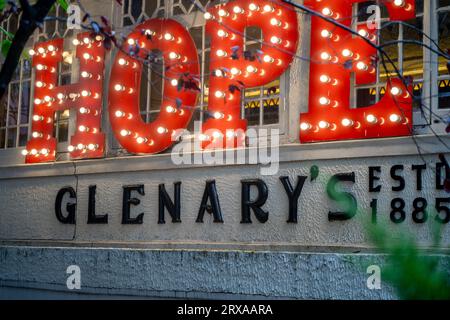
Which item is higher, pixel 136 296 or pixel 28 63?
pixel 28 63

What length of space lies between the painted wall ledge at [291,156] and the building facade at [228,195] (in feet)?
0.05

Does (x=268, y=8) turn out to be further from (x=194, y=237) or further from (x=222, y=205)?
(x=194, y=237)

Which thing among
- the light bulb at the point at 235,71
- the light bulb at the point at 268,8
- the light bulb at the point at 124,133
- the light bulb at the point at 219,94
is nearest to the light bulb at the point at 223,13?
the light bulb at the point at 268,8

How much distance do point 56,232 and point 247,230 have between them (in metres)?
3.01

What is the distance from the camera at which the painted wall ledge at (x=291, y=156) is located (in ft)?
20.3

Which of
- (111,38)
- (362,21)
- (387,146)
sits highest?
(362,21)

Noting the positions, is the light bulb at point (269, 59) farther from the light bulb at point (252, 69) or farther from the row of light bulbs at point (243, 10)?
the row of light bulbs at point (243, 10)

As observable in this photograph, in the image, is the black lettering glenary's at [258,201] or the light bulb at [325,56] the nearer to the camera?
the black lettering glenary's at [258,201]

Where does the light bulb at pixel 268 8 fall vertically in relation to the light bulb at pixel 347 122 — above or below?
above

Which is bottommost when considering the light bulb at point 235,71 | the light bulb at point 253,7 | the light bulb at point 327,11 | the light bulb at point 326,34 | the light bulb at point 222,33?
the light bulb at point 235,71

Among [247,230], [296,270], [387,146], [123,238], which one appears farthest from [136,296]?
[387,146]

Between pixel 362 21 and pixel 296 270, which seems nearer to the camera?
pixel 296 270
